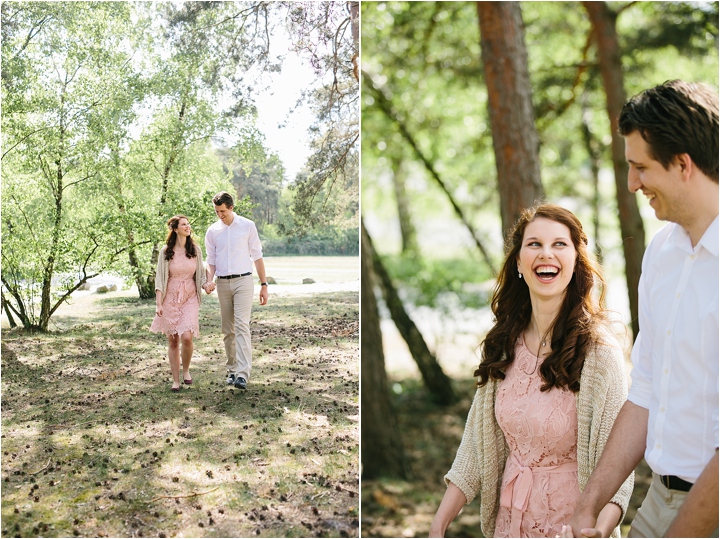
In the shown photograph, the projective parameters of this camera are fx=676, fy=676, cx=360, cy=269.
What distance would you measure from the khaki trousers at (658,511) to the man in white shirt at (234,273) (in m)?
2.14

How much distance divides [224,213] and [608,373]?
2156mm

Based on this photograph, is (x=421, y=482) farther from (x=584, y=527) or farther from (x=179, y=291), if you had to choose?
(x=584, y=527)

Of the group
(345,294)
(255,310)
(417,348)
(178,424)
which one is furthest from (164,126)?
(417,348)

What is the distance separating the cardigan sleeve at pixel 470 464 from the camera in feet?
7.82

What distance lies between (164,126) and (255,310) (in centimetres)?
109

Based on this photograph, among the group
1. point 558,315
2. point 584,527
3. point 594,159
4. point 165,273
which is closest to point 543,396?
point 558,315

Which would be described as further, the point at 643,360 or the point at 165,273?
the point at 165,273

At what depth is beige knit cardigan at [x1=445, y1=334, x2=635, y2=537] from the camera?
2.17m

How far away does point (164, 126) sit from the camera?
3.60m

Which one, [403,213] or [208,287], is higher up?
Result: [403,213]

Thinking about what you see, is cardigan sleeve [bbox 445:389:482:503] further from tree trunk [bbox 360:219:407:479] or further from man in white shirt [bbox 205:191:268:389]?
tree trunk [bbox 360:219:407:479]

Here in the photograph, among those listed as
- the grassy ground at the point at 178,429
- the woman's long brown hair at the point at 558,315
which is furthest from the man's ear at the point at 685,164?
the grassy ground at the point at 178,429

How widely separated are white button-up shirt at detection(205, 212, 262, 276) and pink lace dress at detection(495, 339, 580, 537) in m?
1.77

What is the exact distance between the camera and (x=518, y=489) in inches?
90.4
